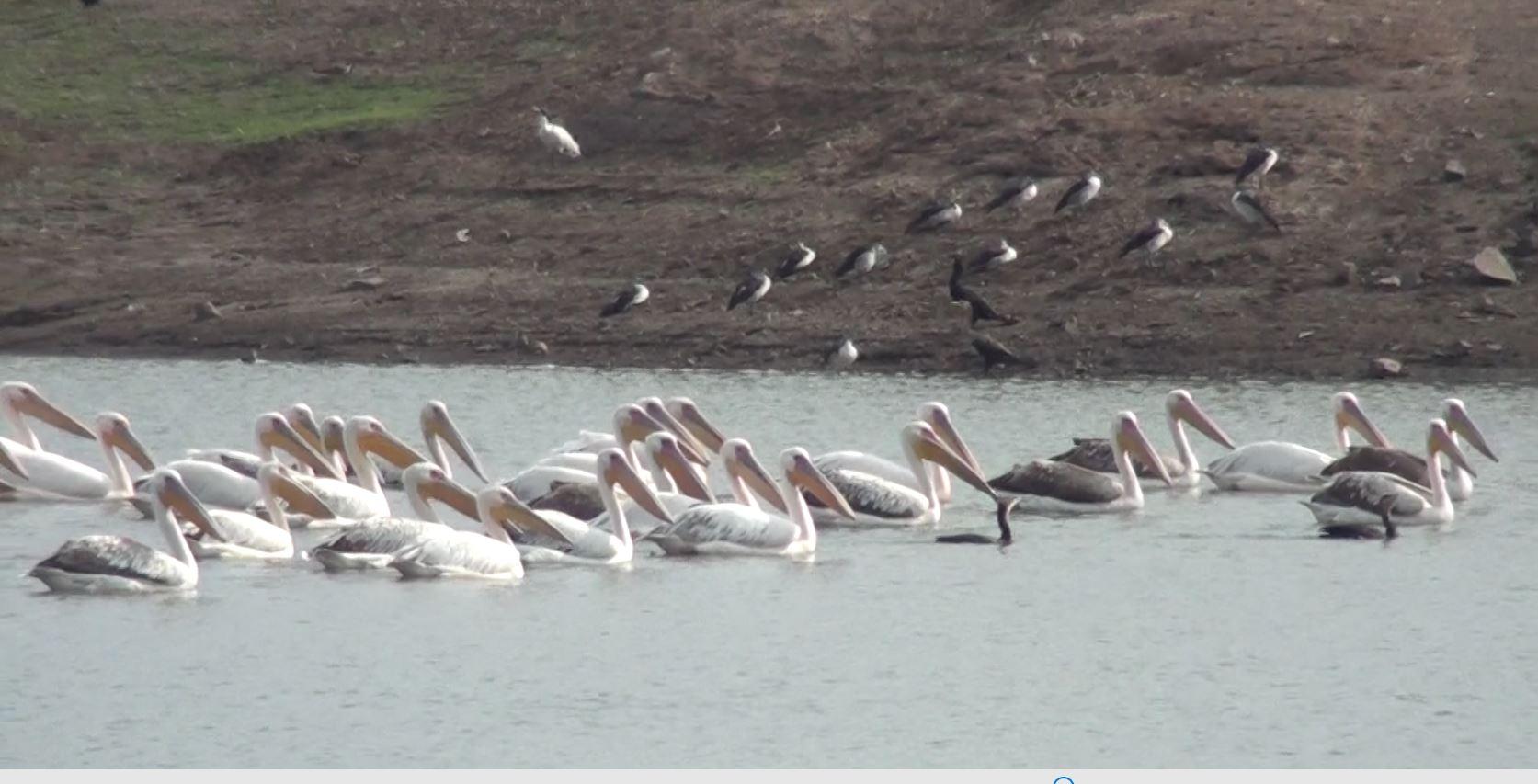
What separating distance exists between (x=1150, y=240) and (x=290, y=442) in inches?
340

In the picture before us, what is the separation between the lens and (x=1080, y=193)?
1005 inches

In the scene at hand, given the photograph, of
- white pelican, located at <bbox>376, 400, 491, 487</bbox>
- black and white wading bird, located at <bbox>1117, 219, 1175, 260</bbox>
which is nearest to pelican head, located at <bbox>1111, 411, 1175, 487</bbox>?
white pelican, located at <bbox>376, 400, 491, 487</bbox>

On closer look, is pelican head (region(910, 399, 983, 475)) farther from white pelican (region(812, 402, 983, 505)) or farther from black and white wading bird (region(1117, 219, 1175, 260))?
black and white wading bird (region(1117, 219, 1175, 260))

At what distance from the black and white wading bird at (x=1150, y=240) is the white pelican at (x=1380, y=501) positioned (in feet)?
24.9

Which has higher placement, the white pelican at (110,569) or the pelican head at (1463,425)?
the white pelican at (110,569)

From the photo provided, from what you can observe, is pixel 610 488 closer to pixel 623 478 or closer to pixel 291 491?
pixel 623 478

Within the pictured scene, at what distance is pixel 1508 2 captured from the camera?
1139 inches

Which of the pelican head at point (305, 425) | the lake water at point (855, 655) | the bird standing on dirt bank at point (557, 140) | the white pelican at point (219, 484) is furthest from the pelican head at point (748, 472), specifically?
the bird standing on dirt bank at point (557, 140)

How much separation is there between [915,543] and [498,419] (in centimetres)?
632

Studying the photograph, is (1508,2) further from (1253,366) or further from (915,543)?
(915,543)

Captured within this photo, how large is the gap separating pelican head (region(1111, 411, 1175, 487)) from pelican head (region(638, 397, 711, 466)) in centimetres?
222

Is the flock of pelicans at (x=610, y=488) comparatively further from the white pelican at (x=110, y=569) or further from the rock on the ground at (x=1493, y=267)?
the rock on the ground at (x=1493, y=267)

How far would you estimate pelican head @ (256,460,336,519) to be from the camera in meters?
16.1

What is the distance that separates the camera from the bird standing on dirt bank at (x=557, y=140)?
28.7 meters
